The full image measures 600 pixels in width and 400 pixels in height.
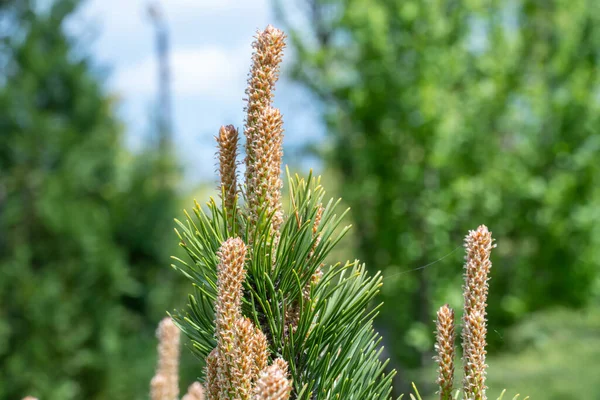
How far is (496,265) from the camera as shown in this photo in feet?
50.9

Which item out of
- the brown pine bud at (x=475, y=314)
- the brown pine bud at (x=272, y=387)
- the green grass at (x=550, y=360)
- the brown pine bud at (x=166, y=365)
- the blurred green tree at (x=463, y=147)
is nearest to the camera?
the brown pine bud at (x=272, y=387)

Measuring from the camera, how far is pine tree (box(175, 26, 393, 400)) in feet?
5.13

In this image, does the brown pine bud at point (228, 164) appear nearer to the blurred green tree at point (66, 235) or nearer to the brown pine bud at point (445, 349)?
the brown pine bud at point (445, 349)

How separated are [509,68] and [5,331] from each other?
1173 cm

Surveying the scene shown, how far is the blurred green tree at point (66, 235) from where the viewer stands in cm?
957

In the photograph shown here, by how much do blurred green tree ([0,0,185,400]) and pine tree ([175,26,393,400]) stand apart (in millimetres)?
8296

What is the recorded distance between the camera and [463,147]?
14.5 m

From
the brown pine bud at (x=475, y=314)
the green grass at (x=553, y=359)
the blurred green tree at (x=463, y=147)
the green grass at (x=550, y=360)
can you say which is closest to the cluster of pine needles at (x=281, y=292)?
the brown pine bud at (x=475, y=314)

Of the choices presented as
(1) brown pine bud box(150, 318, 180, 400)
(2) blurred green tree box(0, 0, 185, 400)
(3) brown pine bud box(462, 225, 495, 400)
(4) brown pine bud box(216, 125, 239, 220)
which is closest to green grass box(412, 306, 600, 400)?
(2) blurred green tree box(0, 0, 185, 400)

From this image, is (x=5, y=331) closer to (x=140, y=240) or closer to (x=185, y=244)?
(x=140, y=240)

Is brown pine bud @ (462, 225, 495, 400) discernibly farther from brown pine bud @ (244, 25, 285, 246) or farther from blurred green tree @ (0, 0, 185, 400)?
blurred green tree @ (0, 0, 185, 400)

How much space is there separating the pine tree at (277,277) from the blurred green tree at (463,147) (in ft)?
40.0

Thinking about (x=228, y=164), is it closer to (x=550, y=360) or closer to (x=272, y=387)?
(x=272, y=387)

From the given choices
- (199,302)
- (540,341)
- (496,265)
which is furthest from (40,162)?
(540,341)
